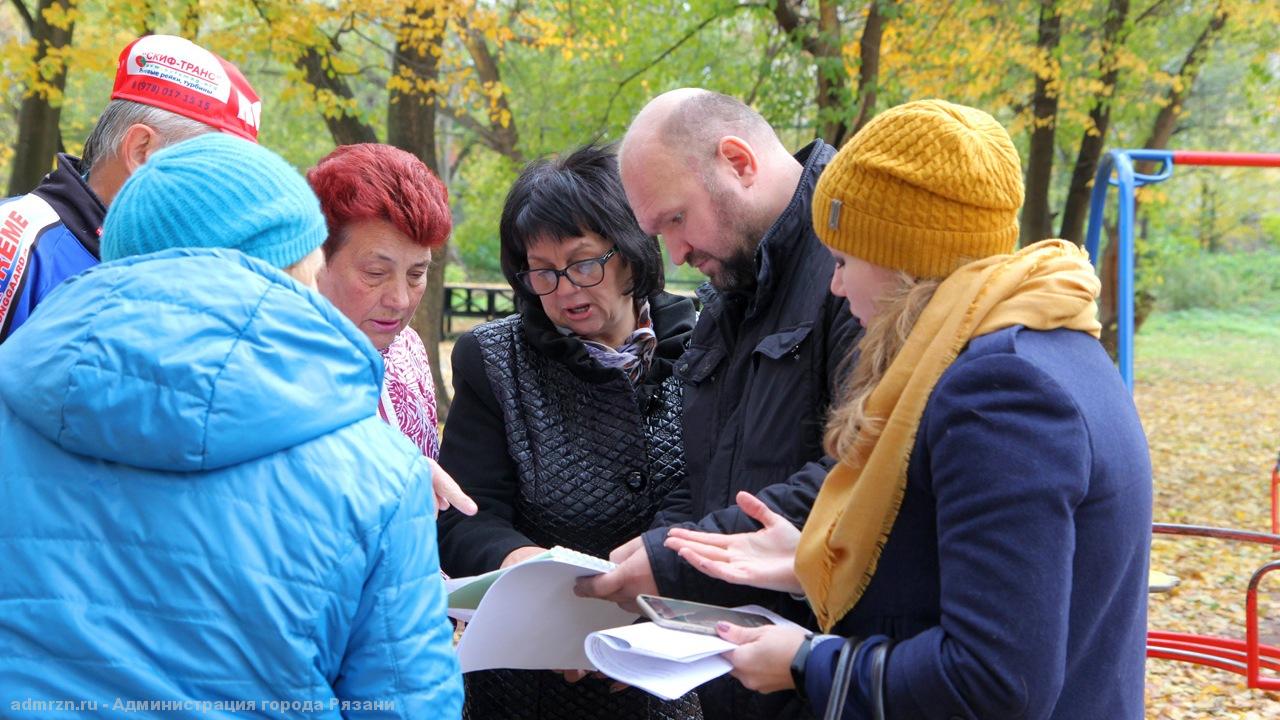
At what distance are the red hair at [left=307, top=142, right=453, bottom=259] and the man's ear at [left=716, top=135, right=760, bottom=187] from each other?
0.67m

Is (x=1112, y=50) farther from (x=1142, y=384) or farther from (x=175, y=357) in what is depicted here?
(x=175, y=357)

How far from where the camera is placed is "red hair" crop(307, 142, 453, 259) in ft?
8.15

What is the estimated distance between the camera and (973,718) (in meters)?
1.45

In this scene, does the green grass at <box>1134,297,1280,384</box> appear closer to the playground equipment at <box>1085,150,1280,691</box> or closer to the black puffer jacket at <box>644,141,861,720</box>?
the playground equipment at <box>1085,150,1280,691</box>

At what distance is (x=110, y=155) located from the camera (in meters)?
2.70

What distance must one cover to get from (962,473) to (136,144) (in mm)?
2184

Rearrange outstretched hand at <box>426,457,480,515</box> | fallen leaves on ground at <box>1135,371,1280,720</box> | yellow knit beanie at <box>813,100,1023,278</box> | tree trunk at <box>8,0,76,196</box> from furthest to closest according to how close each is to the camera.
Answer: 1. tree trunk at <box>8,0,76,196</box>
2. fallen leaves on ground at <box>1135,371,1280,720</box>
3. outstretched hand at <box>426,457,480,515</box>
4. yellow knit beanie at <box>813,100,1023,278</box>

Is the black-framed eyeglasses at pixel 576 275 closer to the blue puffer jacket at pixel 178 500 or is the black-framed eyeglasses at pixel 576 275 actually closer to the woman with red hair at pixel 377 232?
the woman with red hair at pixel 377 232

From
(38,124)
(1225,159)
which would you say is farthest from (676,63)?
(1225,159)

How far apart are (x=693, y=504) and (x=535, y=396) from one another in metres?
0.47

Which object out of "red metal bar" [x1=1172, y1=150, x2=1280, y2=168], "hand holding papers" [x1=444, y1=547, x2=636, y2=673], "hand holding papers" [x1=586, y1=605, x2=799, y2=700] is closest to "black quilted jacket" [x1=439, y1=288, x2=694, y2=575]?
"hand holding papers" [x1=444, y1=547, x2=636, y2=673]

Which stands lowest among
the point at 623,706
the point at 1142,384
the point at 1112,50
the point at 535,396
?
the point at 1142,384

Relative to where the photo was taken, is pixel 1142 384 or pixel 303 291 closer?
pixel 303 291

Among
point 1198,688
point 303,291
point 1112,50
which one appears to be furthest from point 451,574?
point 1112,50
